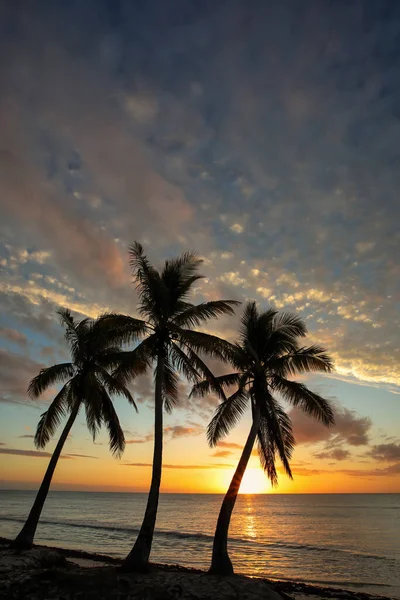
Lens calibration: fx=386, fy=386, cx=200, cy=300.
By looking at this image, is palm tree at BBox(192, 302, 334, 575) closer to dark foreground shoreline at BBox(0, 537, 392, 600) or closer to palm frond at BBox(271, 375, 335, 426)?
palm frond at BBox(271, 375, 335, 426)

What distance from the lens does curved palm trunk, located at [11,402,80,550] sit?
16.4 metres

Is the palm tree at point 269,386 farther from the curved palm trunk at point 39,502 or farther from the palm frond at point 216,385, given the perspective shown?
the curved palm trunk at point 39,502

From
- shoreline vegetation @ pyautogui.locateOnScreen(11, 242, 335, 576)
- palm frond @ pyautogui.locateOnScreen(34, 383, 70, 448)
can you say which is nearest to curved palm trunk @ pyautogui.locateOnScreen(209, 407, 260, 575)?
shoreline vegetation @ pyautogui.locateOnScreen(11, 242, 335, 576)

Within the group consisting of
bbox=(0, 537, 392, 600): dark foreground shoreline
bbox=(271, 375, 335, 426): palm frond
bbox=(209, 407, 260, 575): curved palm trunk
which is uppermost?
bbox=(271, 375, 335, 426): palm frond

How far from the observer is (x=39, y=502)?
58.4 ft

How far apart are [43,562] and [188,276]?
12.8m

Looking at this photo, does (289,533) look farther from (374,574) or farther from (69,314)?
(69,314)

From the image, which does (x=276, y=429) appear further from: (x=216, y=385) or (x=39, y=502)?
(x=39, y=502)

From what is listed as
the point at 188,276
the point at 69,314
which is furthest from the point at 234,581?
the point at 69,314

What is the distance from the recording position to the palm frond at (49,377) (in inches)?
773

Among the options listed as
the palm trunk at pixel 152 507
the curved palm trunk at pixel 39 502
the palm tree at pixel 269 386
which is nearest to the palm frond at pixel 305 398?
the palm tree at pixel 269 386

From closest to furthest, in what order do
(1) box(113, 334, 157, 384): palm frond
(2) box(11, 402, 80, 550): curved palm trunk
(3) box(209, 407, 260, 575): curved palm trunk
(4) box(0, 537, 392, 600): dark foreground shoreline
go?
(4) box(0, 537, 392, 600): dark foreground shoreline < (3) box(209, 407, 260, 575): curved palm trunk < (1) box(113, 334, 157, 384): palm frond < (2) box(11, 402, 80, 550): curved palm trunk

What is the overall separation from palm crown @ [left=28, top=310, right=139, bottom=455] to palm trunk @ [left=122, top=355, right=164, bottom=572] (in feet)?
13.2

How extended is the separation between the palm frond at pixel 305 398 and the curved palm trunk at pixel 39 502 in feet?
33.0
